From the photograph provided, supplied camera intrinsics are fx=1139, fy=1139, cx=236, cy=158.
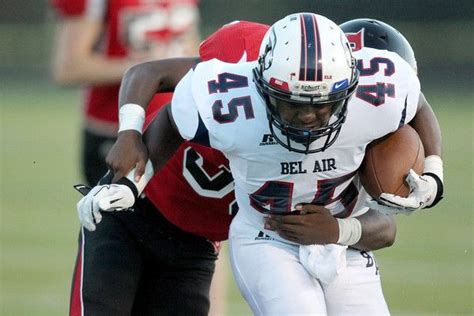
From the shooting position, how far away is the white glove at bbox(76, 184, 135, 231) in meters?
3.56

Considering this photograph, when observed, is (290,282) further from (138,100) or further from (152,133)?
(138,100)

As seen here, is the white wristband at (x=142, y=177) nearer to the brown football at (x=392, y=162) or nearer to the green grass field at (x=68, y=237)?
the brown football at (x=392, y=162)

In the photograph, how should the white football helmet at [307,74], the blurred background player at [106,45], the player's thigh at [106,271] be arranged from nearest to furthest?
the white football helmet at [307,74] → the player's thigh at [106,271] → the blurred background player at [106,45]

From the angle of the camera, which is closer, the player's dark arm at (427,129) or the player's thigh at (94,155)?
the player's dark arm at (427,129)

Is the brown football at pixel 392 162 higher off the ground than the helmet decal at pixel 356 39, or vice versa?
the helmet decal at pixel 356 39

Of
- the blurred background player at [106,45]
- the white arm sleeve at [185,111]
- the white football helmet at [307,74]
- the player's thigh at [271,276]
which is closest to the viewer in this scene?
the white football helmet at [307,74]

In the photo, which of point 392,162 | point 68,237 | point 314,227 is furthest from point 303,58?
point 68,237

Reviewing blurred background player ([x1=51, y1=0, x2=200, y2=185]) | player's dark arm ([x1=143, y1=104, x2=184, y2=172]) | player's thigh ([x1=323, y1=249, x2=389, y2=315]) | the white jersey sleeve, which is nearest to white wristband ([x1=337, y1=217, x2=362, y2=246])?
player's thigh ([x1=323, y1=249, x2=389, y2=315])

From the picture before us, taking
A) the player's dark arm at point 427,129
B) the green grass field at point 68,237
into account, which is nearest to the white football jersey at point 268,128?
the player's dark arm at point 427,129

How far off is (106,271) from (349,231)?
2.86 ft

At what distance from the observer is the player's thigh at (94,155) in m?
5.50

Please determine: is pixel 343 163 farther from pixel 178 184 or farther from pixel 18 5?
pixel 18 5

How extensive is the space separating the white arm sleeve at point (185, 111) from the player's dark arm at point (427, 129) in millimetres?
728

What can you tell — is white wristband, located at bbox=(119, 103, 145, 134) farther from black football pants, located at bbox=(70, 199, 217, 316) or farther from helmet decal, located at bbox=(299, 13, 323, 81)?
helmet decal, located at bbox=(299, 13, 323, 81)
